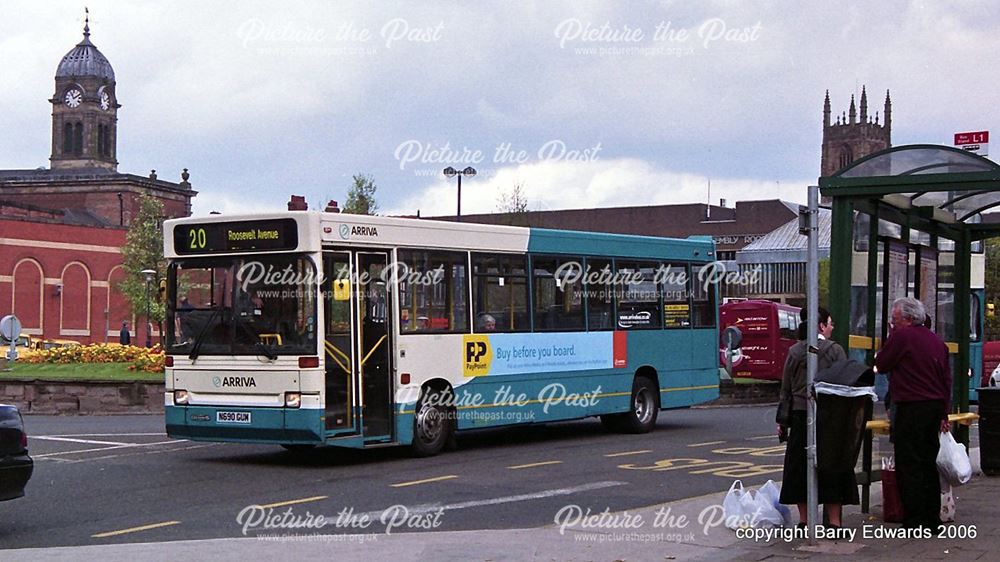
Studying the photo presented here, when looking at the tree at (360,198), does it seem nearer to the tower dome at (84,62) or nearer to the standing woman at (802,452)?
the standing woman at (802,452)

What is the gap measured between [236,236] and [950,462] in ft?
29.8

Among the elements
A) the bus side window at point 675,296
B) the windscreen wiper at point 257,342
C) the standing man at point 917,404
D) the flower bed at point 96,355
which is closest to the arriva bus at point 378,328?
the windscreen wiper at point 257,342

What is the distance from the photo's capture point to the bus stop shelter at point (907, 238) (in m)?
11.5

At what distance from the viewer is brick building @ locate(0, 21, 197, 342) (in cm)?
8244

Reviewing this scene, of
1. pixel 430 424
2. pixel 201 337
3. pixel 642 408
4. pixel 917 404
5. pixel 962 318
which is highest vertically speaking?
pixel 962 318

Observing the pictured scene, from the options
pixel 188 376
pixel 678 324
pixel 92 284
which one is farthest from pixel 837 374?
pixel 92 284

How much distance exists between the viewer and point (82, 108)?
123 meters

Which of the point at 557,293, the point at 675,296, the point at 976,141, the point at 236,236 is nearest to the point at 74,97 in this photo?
the point at 675,296

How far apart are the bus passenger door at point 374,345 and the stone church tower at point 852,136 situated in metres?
149

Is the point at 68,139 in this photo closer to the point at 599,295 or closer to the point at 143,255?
the point at 143,255

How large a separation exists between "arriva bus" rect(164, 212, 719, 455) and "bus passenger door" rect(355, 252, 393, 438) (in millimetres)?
20

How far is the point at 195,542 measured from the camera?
34.3ft

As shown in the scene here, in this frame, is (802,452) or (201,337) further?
(201,337)

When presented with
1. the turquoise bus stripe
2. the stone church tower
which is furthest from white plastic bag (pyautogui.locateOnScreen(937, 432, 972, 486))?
the stone church tower
